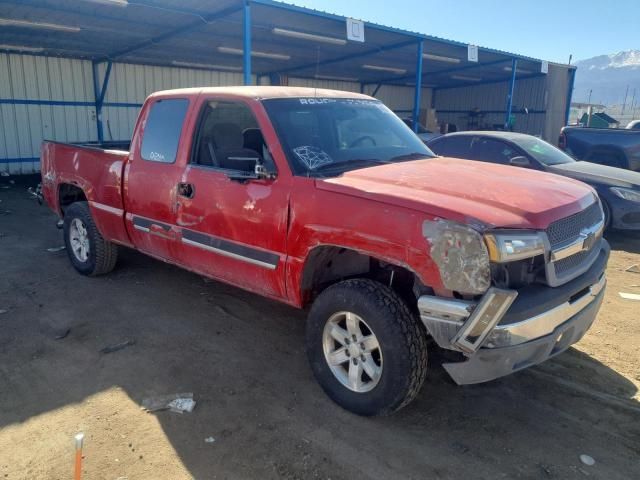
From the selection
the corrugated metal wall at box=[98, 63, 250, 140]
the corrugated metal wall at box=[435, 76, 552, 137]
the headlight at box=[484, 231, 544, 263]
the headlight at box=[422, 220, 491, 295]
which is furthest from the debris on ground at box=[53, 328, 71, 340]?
the corrugated metal wall at box=[435, 76, 552, 137]

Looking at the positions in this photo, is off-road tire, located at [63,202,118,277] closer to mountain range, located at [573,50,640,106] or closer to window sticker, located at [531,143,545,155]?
window sticker, located at [531,143,545,155]

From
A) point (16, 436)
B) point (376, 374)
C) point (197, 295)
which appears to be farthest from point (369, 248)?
point (197, 295)

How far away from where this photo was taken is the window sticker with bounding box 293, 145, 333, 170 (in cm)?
348

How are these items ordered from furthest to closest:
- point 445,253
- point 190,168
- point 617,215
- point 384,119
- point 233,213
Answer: point 617,215 < point 384,119 < point 190,168 < point 233,213 < point 445,253

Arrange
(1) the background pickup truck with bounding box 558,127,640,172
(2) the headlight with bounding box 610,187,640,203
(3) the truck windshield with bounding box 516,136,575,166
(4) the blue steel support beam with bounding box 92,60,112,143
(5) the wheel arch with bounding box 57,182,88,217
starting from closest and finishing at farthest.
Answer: (5) the wheel arch with bounding box 57,182,88,217
(2) the headlight with bounding box 610,187,640,203
(3) the truck windshield with bounding box 516,136,575,166
(1) the background pickup truck with bounding box 558,127,640,172
(4) the blue steel support beam with bounding box 92,60,112,143

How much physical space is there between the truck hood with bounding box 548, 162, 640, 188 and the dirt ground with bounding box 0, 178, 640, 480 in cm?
326

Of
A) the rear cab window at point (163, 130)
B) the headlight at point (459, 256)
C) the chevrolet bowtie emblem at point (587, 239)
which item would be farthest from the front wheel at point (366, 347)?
the rear cab window at point (163, 130)

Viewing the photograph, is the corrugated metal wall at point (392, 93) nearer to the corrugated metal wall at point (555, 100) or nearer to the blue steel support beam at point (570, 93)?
the corrugated metal wall at point (555, 100)

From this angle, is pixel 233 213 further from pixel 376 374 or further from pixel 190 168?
pixel 376 374

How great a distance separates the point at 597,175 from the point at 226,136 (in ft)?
20.4

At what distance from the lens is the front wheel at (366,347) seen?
2.89 metres

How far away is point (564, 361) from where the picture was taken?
390cm

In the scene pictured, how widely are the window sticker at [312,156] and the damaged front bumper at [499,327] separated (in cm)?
127

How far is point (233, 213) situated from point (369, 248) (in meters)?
1.26
